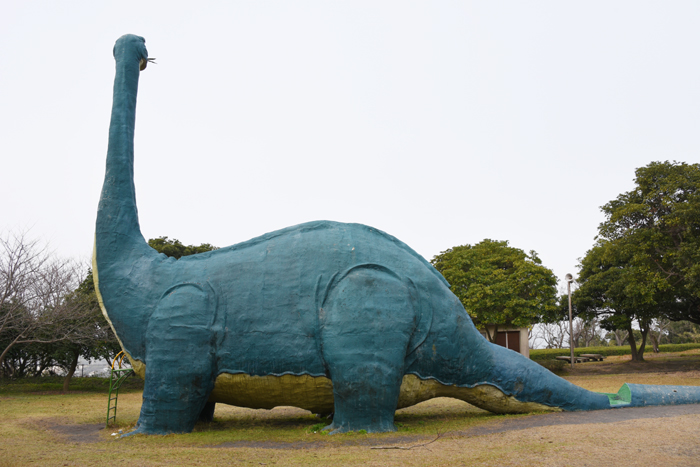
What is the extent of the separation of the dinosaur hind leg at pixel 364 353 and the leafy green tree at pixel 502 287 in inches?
609

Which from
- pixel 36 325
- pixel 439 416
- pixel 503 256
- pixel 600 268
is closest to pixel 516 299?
pixel 503 256

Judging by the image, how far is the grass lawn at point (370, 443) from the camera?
5462mm

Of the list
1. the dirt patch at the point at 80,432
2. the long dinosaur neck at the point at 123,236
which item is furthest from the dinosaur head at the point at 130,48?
the dirt patch at the point at 80,432

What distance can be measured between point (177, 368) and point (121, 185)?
315 centimetres

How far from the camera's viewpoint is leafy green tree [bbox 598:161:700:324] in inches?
672

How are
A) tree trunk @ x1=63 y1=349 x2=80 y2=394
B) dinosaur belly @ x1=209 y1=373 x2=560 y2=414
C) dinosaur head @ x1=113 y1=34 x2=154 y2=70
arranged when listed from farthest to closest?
tree trunk @ x1=63 y1=349 x2=80 y2=394
dinosaur head @ x1=113 y1=34 x2=154 y2=70
dinosaur belly @ x1=209 y1=373 x2=560 y2=414

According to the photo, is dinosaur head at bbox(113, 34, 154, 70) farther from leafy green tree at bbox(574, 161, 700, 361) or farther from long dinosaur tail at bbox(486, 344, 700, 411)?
leafy green tree at bbox(574, 161, 700, 361)

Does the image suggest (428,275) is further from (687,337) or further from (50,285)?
(687,337)

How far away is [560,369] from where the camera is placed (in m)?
23.6

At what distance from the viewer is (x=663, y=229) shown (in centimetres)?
1838

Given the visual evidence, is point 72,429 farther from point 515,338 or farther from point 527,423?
point 515,338

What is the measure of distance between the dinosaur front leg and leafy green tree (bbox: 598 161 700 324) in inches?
596

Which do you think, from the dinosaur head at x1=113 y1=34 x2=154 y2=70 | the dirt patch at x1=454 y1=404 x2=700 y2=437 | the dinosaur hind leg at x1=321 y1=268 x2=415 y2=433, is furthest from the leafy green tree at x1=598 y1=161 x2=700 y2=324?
the dinosaur head at x1=113 y1=34 x2=154 y2=70

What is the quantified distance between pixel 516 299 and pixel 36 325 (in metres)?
18.1
